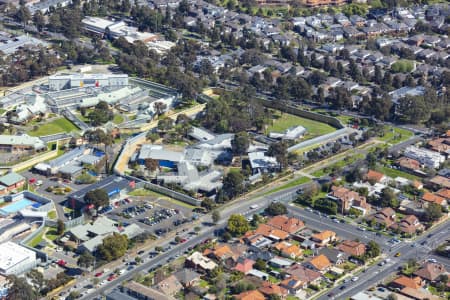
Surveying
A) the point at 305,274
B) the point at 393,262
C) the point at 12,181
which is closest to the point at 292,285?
the point at 305,274

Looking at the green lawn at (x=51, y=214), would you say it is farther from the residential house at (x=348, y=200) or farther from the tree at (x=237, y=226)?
the residential house at (x=348, y=200)

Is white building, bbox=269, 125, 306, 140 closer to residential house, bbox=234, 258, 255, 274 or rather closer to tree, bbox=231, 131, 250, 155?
tree, bbox=231, 131, 250, 155

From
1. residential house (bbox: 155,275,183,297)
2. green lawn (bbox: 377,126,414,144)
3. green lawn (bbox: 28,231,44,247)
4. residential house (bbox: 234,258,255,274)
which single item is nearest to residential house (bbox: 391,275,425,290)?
residential house (bbox: 234,258,255,274)

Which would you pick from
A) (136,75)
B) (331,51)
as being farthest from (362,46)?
(136,75)

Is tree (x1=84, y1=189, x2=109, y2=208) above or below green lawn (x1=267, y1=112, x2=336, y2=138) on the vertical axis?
below

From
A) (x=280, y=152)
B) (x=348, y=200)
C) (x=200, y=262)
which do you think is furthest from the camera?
(x=280, y=152)

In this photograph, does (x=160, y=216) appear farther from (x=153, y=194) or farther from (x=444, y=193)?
(x=444, y=193)

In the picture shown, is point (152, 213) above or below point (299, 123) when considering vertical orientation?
below

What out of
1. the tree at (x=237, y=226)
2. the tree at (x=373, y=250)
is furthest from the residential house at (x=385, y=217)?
the tree at (x=237, y=226)
